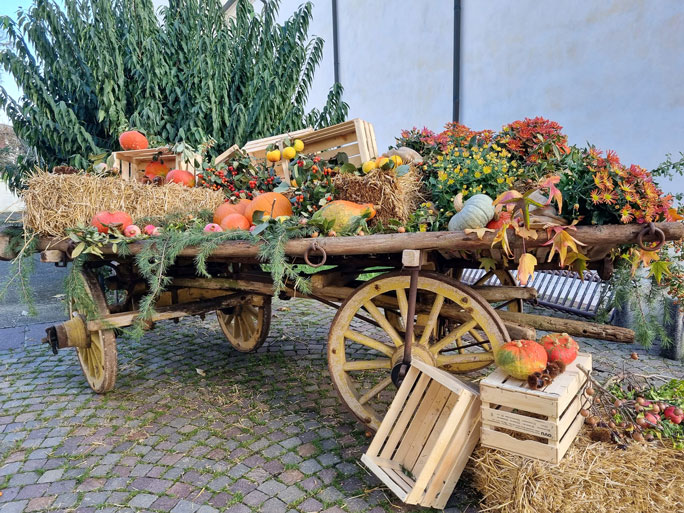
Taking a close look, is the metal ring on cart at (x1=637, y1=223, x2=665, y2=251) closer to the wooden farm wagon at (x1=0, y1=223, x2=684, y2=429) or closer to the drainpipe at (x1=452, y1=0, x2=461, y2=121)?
the wooden farm wagon at (x1=0, y1=223, x2=684, y2=429)

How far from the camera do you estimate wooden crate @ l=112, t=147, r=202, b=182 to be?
160 inches

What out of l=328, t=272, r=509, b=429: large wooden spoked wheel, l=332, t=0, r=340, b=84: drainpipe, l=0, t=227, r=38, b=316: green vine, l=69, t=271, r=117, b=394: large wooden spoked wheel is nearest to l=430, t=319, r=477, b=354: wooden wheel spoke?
l=328, t=272, r=509, b=429: large wooden spoked wheel

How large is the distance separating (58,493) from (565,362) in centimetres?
246

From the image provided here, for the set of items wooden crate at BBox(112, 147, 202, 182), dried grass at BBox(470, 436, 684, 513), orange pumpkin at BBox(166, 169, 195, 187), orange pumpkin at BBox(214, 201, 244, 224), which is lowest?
dried grass at BBox(470, 436, 684, 513)

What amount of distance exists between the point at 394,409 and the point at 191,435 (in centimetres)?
133

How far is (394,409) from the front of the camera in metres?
2.31

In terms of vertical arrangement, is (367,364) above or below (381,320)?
below

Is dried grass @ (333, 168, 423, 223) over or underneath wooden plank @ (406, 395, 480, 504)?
over

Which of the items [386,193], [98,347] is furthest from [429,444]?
[98,347]

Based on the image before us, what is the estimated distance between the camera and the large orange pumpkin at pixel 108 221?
9.66 ft

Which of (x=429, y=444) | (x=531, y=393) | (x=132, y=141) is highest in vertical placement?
(x=132, y=141)

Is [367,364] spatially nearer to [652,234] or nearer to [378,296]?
[378,296]

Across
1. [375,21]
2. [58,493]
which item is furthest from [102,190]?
[375,21]

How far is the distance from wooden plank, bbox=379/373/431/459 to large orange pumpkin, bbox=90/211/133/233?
1.96m
